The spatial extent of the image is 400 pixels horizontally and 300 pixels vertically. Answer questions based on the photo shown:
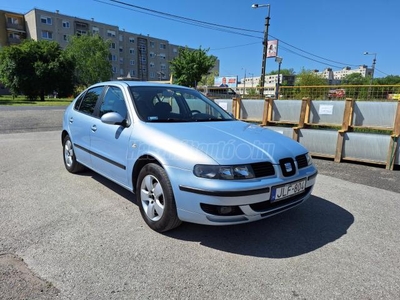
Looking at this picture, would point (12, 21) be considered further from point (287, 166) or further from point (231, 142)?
point (287, 166)

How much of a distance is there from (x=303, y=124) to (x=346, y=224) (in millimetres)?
4501

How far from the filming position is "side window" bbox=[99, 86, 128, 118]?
11.5 ft

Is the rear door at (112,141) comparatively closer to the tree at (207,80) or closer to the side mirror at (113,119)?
the side mirror at (113,119)

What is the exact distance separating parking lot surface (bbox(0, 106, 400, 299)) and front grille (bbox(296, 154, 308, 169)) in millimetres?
742

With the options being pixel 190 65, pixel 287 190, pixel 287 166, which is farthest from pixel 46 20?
pixel 287 190

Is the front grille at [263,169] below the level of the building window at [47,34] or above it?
below

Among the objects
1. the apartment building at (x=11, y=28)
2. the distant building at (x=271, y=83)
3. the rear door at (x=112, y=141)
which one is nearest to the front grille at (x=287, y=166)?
the rear door at (x=112, y=141)

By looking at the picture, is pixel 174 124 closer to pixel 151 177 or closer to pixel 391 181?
pixel 151 177

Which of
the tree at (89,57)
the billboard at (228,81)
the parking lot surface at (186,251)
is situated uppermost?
the tree at (89,57)

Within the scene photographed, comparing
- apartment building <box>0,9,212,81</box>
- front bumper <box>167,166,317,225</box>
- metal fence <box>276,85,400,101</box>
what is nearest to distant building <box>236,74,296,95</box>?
metal fence <box>276,85,400,101</box>

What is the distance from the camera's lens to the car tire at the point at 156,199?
2.69 metres

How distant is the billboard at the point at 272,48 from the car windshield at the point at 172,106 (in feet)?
52.5

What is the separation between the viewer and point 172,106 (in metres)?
3.74

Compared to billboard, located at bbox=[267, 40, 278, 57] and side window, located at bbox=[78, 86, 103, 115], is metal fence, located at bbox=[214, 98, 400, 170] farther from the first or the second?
billboard, located at bbox=[267, 40, 278, 57]
